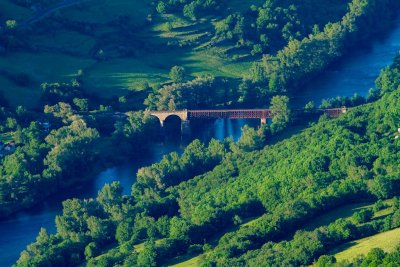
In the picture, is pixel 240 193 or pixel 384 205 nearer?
pixel 384 205

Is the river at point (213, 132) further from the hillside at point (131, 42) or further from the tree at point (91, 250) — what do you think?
the tree at point (91, 250)

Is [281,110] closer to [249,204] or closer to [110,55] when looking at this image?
[110,55]

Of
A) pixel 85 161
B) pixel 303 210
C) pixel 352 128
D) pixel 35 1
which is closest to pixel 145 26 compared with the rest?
pixel 35 1

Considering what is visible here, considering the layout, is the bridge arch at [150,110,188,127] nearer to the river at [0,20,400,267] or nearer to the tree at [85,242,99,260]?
the river at [0,20,400,267]

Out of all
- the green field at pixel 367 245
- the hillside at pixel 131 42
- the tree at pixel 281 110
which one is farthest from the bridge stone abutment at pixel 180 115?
the green field at pixel 367 245

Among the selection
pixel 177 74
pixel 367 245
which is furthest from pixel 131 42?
pixel 367 245

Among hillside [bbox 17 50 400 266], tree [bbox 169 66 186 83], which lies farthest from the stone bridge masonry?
hillside [bbox 17 50 400 266]

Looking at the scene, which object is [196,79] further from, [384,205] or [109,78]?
[384,205]
